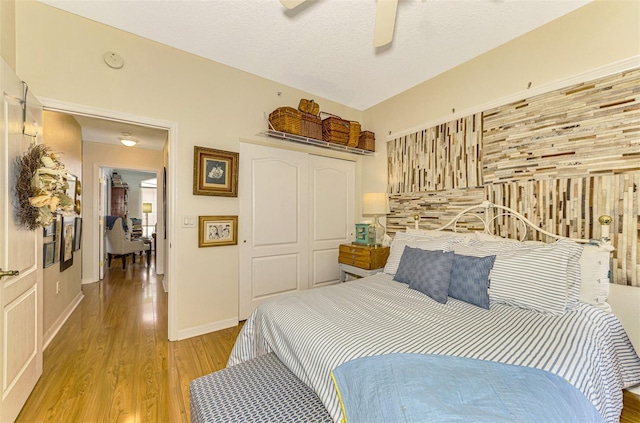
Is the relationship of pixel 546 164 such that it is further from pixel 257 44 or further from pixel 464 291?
pixel 257 44

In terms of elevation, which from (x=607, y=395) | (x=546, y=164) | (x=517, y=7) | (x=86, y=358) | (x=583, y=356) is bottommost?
(x=86, y=358)

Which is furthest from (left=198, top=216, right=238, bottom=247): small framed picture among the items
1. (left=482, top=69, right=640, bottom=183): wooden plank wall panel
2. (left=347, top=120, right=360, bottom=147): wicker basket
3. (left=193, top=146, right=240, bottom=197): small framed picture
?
(left=482, top=69, right=640, bottom=183): wooden plank wall panel

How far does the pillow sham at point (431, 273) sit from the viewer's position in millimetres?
1964

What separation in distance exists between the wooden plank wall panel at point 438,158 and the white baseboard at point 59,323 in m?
3.91

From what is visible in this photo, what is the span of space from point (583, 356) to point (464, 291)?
0.72 meters

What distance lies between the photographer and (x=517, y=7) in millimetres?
2113

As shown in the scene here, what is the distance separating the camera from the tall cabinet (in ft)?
26.8

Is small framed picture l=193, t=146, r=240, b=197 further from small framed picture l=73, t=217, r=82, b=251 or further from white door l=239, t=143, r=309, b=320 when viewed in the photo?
small framed picture l=73, t=217, r=82, b=251

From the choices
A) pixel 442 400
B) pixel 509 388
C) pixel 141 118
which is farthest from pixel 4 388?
pixel 509 388

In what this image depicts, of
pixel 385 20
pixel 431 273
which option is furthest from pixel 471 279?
pixel 385 20

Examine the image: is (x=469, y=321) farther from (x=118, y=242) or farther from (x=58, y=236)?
(x=118, y=242)

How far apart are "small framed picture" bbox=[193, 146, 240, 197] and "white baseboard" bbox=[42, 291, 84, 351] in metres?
1.90

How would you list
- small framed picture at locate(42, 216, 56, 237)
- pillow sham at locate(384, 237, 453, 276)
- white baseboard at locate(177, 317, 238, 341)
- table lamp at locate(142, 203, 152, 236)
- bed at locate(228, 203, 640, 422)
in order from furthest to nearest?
table lamp at locate(142, 203, 152, 236), white baseboard at locate(177, 317, 238, 341), small framed picture at locate(42, 216, 56, 237), pillow sham at locate(384, 237, 453, 276), bed at locate(228, 203, 640, 422)

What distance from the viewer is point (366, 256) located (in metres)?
3.26
